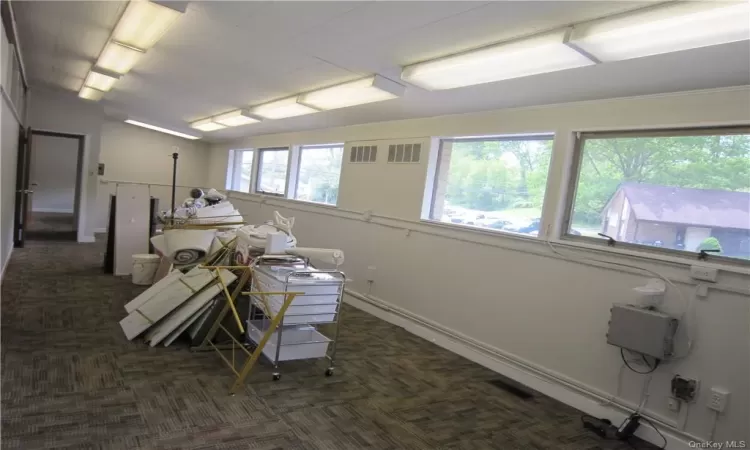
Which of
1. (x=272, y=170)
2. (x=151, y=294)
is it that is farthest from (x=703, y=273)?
(x=272, y=170)

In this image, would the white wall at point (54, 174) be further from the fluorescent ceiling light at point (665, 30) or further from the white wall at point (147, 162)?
the fluorescent ceiling light at point (665, 30)

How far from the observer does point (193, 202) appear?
588 centimetres

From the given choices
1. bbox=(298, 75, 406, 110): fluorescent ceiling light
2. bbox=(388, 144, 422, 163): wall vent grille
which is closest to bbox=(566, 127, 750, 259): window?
bbox=(298, 75, 406, 110): fluorescent ceiling light

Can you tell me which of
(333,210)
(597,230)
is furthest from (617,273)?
(333,210)

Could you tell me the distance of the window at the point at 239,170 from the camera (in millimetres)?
10250

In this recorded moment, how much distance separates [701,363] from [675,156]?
1503 mm

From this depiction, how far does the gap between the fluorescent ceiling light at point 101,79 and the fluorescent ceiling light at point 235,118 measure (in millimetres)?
1591

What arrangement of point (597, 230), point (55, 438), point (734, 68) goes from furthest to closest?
point (597, 230) < point (734, 68) < point (55, 438)

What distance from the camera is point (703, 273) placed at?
304cm

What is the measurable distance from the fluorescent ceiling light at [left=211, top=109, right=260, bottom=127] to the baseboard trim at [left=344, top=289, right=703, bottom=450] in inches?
135

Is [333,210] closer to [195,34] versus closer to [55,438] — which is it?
[195,34]

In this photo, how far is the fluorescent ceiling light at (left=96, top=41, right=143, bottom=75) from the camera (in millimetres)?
4062

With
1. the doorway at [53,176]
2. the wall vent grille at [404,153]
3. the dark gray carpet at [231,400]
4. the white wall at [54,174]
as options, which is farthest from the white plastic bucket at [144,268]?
the white wall at [54,174]

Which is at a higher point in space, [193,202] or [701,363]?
[193,202]
